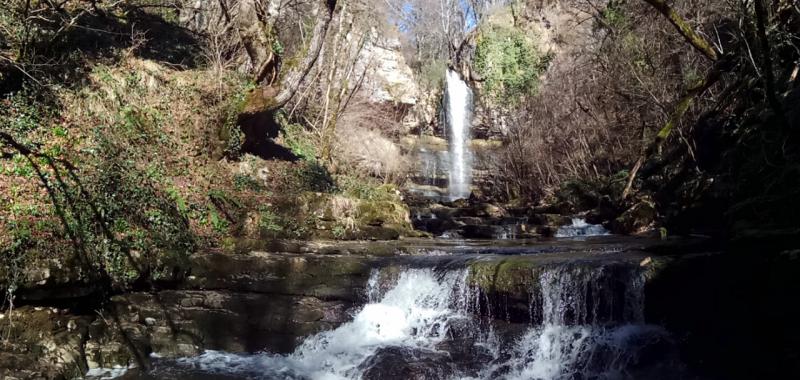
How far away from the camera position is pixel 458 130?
28203 millimetres

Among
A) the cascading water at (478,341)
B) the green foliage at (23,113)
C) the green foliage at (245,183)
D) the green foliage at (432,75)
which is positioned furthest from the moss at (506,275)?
the green foliage at (432,75)

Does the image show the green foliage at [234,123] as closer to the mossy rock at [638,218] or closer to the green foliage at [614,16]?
the mossy rock at [638,218]

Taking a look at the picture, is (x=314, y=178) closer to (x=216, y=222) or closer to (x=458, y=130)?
(x=216, y=222)

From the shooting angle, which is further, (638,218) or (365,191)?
(365,191)

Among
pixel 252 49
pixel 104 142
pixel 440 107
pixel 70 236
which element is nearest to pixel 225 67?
pixel 252 49

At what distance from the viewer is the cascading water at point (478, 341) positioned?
6223 millimetres

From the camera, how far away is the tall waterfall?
81.2ft

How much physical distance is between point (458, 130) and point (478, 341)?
21783 mm

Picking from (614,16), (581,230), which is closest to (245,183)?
(581,230)

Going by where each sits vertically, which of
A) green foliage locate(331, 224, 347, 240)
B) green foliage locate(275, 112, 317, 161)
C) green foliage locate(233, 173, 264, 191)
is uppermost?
green foliage locate(275, 112, 317, 161)

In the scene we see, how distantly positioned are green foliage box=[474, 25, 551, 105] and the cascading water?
17.2 metres

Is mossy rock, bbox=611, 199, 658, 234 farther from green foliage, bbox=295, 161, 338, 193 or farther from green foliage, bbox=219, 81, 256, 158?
green foliage, bbox=219, 81, 256, 158

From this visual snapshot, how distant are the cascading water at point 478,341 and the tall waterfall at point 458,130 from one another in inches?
632

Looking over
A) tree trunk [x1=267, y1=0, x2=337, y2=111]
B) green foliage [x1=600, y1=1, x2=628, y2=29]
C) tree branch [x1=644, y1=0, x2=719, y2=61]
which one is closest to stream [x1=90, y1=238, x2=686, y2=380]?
tree branch [x1=644, y1=0, x2=719, y2=61]
